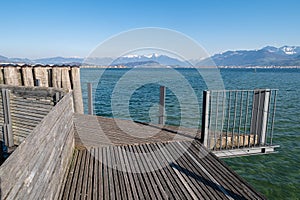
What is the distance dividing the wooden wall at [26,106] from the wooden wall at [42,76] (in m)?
0.98

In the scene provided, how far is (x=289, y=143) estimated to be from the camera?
32.6ft

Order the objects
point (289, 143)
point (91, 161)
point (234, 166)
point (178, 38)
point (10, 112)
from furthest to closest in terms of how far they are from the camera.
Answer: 1. point (289, 143)
2. point (178, 38)
3. point (234, 166)
4. point (10, 112)
5. point (91, 161)

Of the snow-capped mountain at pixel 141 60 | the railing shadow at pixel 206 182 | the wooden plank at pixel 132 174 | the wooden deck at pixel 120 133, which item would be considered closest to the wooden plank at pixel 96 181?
the wooden plank at pixel 132 174

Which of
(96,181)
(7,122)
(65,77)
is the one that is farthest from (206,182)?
(65,77)

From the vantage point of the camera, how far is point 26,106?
5250 millimetres

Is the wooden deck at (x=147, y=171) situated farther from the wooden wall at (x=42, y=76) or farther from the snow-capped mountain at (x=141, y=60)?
the snow-capped mountain at (x=141, y=60)

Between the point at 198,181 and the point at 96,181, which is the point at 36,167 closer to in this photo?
the point at 96,181

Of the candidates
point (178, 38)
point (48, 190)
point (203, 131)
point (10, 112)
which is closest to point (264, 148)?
point (203, 131)

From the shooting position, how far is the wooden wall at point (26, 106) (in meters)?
5.12

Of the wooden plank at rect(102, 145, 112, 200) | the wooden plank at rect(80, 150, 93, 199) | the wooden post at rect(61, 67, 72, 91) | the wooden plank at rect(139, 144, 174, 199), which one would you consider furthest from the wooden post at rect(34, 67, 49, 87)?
the wooden plank at rect(139, 144, 174, 199)

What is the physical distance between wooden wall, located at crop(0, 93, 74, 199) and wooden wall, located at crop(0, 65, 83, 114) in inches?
136

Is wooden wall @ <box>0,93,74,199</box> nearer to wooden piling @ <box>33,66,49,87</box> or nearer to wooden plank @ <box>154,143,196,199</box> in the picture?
wooden plank @ <box>154,143,196,199</box>

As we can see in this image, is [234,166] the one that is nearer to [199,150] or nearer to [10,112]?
[199,150]

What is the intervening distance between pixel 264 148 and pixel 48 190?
611 cm
